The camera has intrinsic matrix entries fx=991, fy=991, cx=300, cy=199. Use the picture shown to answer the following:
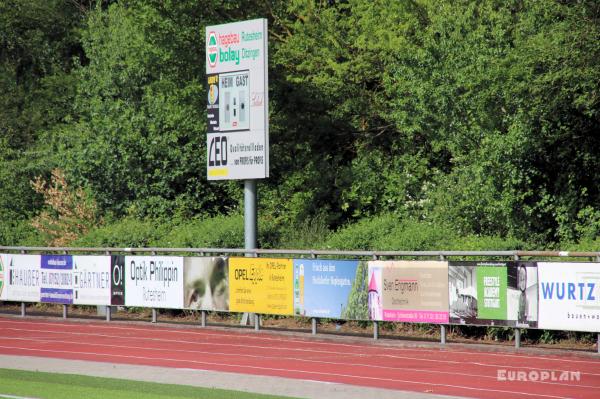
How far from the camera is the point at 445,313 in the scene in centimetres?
1877

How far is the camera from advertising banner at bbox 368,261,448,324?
18.9m

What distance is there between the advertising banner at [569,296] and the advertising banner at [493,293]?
0.23m

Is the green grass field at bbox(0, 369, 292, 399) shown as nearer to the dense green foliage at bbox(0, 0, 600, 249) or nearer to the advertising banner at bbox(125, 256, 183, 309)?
the advertising banner at bbox(125, 256, 183, 309)

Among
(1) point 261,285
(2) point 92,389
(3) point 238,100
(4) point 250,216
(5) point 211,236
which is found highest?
(3) point 238,100

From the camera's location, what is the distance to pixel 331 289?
20.8 metres

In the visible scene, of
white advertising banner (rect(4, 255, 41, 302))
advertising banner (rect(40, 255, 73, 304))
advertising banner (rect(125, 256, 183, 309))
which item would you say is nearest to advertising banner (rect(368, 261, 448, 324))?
advertising banner (rect(125, 256, 183, 309))

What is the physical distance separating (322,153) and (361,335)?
46.9 ft

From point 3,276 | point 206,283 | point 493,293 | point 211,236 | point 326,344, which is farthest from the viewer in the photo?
point 3,276

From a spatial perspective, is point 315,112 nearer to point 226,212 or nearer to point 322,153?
point 322,153

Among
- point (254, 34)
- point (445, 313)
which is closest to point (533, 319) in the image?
point (445, 313)

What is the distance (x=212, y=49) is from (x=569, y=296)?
10947 millimetres

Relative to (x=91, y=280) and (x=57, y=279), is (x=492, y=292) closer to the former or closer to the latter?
(x=91, y=280)

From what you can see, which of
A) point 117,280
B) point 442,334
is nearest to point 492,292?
point 442,334

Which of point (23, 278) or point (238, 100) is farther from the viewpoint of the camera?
point (23, 278)
